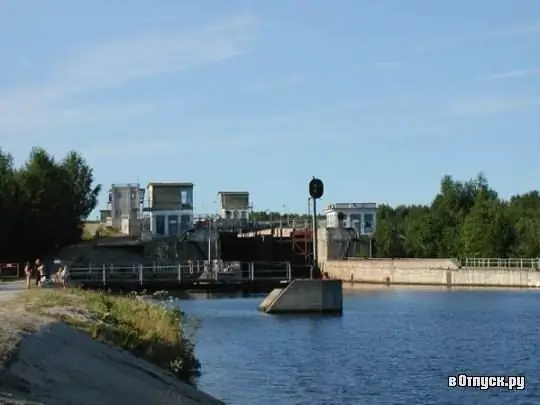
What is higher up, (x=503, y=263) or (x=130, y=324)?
(x=503, y=263)

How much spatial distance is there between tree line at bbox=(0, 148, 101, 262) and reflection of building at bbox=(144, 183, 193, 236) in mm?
25257

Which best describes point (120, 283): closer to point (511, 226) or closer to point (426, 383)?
point (426, 383)

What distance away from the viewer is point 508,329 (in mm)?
50594

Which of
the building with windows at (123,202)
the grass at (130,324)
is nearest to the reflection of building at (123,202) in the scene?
the building with windows at (123,202)

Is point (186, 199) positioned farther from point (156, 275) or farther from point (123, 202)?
point (156, 275)

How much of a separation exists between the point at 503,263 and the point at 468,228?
504 inches

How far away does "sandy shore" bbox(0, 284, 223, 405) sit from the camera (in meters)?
16.2

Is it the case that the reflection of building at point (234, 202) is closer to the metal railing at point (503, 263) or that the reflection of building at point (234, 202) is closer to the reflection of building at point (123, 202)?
the reflection of building at point (123, 202)

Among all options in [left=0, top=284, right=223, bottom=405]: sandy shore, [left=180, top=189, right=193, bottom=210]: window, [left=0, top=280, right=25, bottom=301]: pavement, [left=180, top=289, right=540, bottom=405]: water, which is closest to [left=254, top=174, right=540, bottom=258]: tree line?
[left=180, top=189, right=193, bottom=210]: window

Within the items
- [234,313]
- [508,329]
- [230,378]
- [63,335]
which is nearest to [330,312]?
[234,313]

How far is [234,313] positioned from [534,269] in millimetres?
52218

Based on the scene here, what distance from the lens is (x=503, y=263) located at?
380 ft

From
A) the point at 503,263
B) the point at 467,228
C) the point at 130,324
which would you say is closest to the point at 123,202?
the point at 467,228
